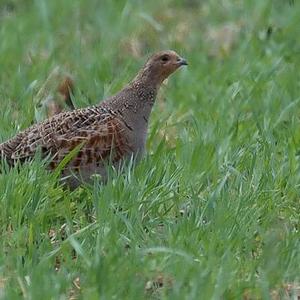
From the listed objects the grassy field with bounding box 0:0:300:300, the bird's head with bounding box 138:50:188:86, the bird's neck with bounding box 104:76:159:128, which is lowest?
the grassy field with bounding box 0:0:300:300

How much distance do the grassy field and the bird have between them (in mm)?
131

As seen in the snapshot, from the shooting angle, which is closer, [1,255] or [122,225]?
[1,255]

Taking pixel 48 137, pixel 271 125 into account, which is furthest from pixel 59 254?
pixel 271 125

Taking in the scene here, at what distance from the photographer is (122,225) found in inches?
241

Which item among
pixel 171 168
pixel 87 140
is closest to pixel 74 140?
pixel 87 140

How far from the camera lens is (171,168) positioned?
23.0 ft

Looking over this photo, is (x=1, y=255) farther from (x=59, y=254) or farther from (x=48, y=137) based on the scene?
(x=48, y=137)

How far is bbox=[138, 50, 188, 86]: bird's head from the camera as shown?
295 inches

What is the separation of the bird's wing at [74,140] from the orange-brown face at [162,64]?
1.71 feet

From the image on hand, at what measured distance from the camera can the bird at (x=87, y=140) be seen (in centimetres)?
685

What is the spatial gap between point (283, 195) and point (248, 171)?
26 centimetres

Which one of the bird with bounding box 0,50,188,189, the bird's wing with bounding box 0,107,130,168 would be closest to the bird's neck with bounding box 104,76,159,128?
the bird with bounding box 0,50,188,189

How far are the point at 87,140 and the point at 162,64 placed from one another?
837 mm

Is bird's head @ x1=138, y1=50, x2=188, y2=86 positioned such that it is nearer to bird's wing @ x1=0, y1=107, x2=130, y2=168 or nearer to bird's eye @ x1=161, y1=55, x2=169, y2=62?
bird's eye @ x1=161, y1=55, x2=169, y2=62
